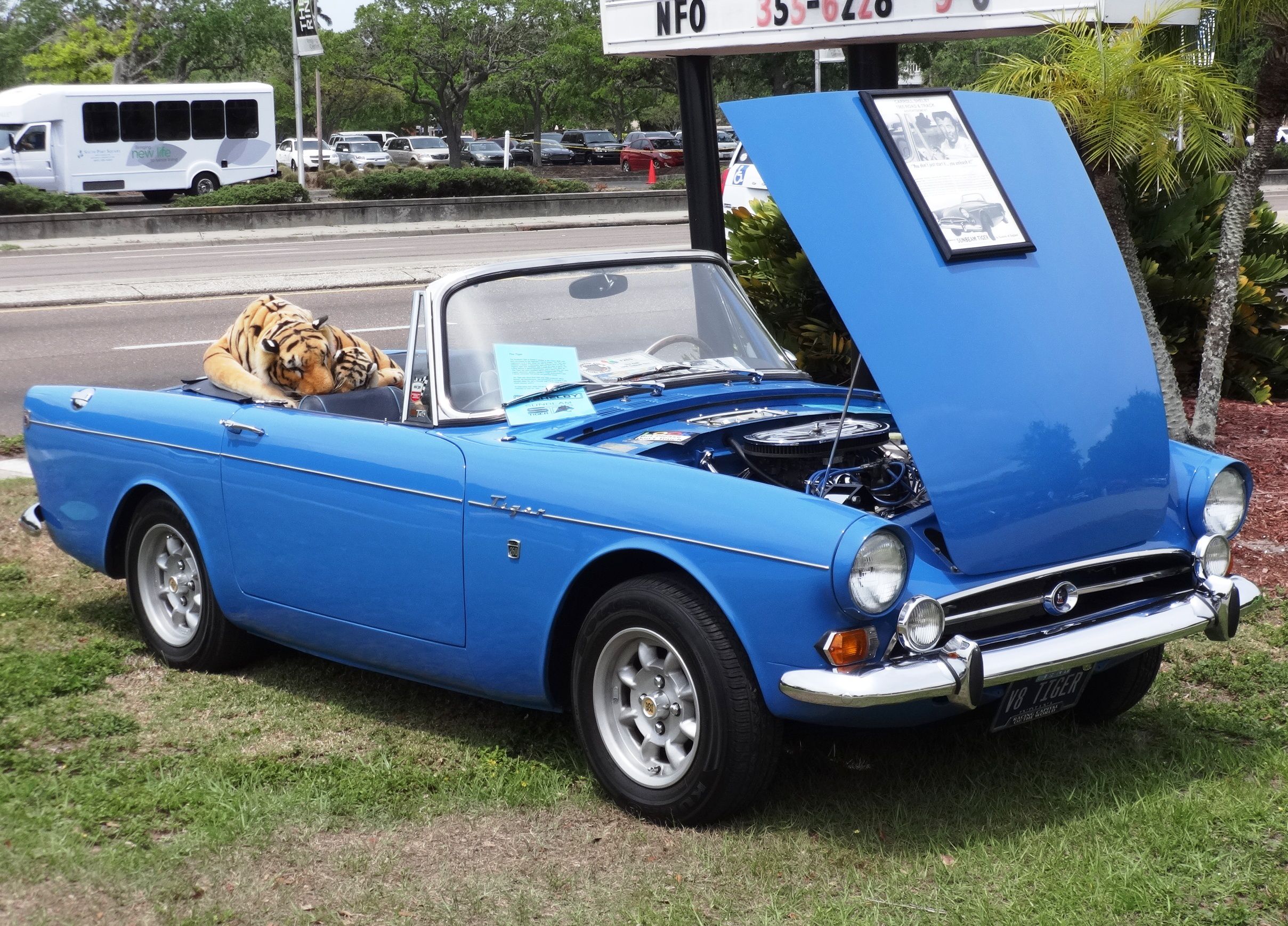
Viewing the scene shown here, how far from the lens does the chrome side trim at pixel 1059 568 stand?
3789mm

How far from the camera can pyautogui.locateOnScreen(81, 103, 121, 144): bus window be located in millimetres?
34375

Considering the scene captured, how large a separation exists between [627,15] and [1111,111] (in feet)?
10.8

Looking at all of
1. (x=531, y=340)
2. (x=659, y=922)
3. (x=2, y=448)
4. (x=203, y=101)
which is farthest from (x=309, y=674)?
(x=203, y=101)

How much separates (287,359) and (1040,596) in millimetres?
3042

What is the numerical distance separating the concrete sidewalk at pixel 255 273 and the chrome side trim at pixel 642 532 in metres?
13.7

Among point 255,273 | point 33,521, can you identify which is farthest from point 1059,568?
point 255,273

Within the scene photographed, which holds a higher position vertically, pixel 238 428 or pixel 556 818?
pixel 238 428

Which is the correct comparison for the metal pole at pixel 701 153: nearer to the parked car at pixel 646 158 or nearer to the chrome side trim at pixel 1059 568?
the chrome side trim at pixel 1059 568

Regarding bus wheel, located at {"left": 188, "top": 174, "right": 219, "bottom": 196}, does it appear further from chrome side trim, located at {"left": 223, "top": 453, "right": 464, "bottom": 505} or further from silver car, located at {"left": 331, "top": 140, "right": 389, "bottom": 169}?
chrome side trim, located at {"left": 223, "top": 453, "right": 464, "bottom": 505}

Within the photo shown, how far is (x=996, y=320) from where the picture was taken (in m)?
4.23

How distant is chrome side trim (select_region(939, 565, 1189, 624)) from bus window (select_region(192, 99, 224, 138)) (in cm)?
3474

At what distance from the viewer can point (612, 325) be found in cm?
517

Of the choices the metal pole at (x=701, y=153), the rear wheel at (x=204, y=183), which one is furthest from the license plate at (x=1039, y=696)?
the rear wheel at (x=204, y=183)

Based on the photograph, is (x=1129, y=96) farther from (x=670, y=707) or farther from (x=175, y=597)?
(x=175, y=597)
